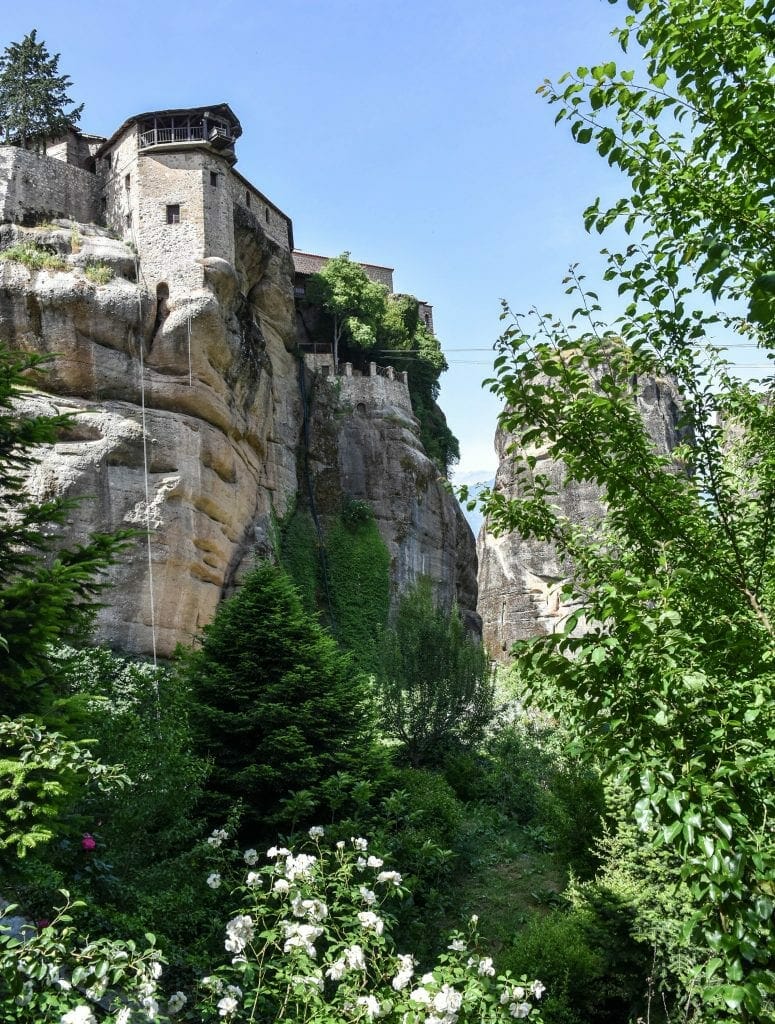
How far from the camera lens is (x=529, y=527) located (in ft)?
23.6

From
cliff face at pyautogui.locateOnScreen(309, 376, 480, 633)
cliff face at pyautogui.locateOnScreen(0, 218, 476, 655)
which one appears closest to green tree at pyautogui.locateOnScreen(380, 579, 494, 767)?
cliff face at pyautogui.locateOnScreen(0, 218, 476, 655)

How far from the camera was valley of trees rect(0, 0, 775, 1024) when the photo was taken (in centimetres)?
469

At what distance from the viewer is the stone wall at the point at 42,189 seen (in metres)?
28.2

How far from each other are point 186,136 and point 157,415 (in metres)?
10.2

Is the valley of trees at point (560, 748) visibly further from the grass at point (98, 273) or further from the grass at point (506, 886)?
the grass at point (98, 273)

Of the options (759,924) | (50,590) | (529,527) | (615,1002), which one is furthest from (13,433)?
(615,1002)

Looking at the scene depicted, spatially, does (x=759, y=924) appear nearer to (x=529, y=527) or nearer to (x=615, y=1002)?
(x=529, y=527)

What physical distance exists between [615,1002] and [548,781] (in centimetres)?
1003

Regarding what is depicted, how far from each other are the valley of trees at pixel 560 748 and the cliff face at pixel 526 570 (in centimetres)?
2725

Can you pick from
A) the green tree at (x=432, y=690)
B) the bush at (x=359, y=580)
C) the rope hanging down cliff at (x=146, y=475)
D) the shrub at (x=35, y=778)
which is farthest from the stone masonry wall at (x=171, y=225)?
the shrub at (x=35, y=778)

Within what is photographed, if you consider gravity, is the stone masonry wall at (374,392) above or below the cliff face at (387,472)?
above

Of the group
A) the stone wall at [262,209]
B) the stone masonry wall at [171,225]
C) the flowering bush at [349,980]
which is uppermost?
the stone wall at [262,209]

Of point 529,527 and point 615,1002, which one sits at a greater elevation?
point 529,527

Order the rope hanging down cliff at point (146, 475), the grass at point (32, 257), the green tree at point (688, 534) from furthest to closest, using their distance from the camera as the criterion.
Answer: the grass at point (32, 257) → the rope hanging down cliff at point (146, 475) → the green tree at point (688, 534)
